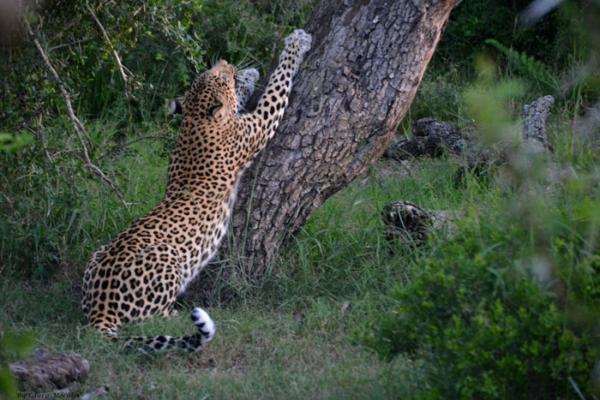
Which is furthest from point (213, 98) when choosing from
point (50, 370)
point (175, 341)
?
point (50, 370)

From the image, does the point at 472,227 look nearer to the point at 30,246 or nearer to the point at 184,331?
the point at 184,331

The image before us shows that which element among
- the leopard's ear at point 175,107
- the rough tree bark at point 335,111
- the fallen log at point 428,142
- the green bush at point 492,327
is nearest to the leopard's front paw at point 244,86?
the leopard's ear at point 175,107

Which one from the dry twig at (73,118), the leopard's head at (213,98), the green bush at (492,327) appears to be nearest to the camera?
→ the green bush at (492,327)

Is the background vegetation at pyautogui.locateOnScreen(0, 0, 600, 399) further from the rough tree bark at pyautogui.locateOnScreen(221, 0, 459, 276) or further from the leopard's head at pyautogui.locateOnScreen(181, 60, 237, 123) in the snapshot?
the rough tree bark at pyautogui.locateOnScreen(221, 0, 459, 276)

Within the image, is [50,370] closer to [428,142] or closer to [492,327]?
[492,327]

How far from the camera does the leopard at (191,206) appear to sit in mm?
6699

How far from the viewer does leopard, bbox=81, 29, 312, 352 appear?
6699mm

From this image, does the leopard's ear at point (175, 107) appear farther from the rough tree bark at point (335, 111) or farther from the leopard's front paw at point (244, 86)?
the rough tree bark at point (335, 111)

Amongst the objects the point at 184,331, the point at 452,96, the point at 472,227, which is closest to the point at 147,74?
the point at 452,96

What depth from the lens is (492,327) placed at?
4.32 meters

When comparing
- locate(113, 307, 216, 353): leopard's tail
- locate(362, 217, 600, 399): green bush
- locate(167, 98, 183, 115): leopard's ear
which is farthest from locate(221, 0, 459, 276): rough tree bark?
locate(362, 217, 600, 399): green bush

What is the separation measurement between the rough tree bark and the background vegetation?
339 mm

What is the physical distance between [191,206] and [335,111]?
1189 millimetres

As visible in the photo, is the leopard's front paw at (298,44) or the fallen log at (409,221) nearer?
the leopard's front paw at (298,44)
